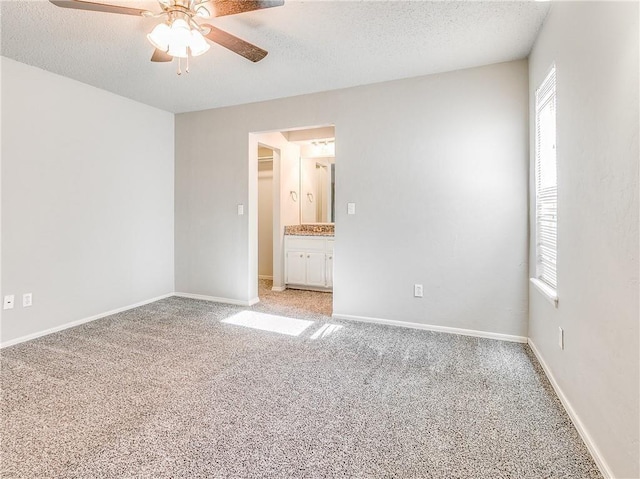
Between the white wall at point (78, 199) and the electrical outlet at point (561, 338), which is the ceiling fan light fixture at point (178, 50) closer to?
the white wall at point (78, 199)

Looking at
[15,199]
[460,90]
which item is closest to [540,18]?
[460,90]

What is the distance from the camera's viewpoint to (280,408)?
1945 mm

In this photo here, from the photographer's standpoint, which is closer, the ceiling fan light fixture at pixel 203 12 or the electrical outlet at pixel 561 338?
the ceiling fan light fixture at pixel 203 12

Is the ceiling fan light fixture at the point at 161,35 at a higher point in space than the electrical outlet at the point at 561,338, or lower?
higher

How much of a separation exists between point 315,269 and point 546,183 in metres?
3.12

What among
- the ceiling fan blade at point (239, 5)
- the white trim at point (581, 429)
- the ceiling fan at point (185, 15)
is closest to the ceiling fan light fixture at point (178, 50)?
the ceiling fan at point (185, 15)

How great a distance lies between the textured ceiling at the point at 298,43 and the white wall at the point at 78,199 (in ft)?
1.14

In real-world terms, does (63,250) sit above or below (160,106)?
below

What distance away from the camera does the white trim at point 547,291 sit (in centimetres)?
213

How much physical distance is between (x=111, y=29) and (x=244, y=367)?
102 inches

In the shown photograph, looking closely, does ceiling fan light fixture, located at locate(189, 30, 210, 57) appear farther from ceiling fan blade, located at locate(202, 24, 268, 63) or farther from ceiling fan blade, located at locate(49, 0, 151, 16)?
ceiling fan blade, located at locate(49, 0, 151, 16)

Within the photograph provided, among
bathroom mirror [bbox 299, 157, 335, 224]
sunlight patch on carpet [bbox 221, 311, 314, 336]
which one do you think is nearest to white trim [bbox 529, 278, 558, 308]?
sunlight patch on carpet [bbox 221, 311, 314, 336]

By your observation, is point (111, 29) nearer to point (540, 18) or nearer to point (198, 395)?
point (198, 395)

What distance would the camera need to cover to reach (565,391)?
6.40 ft
